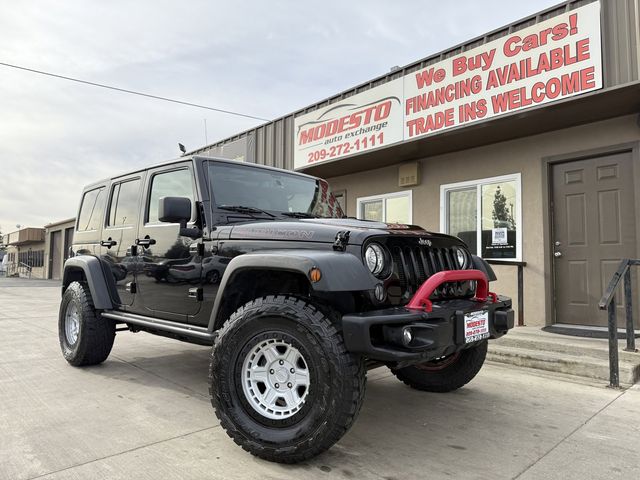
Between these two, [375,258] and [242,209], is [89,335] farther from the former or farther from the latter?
[375,258]

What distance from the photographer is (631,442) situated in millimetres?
2992

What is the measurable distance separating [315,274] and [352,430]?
51.0 inches

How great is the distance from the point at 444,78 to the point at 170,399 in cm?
551

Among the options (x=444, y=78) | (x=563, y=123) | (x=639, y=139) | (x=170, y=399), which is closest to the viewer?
(x=170, y=399)

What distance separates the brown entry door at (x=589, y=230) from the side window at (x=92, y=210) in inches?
230

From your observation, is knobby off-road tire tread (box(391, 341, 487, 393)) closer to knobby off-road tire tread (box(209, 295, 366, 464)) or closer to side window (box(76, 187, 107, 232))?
knobby off-road tire tread (box(209, 295, 366, 464))

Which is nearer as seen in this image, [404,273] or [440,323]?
[440,323]

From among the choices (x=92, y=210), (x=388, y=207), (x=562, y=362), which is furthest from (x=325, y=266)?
(x=388, y=207)

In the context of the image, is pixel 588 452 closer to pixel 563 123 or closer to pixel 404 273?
pixel 404 273

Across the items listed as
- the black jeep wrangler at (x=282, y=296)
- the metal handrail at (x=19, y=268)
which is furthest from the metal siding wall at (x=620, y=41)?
the metal handrail at (x=19, y=268)

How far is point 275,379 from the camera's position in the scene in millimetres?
2717

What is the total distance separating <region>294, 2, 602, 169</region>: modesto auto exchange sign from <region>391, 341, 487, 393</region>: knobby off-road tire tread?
339 cm

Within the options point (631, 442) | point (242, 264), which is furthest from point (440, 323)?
point (631, 442)

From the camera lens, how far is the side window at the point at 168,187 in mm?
3775
